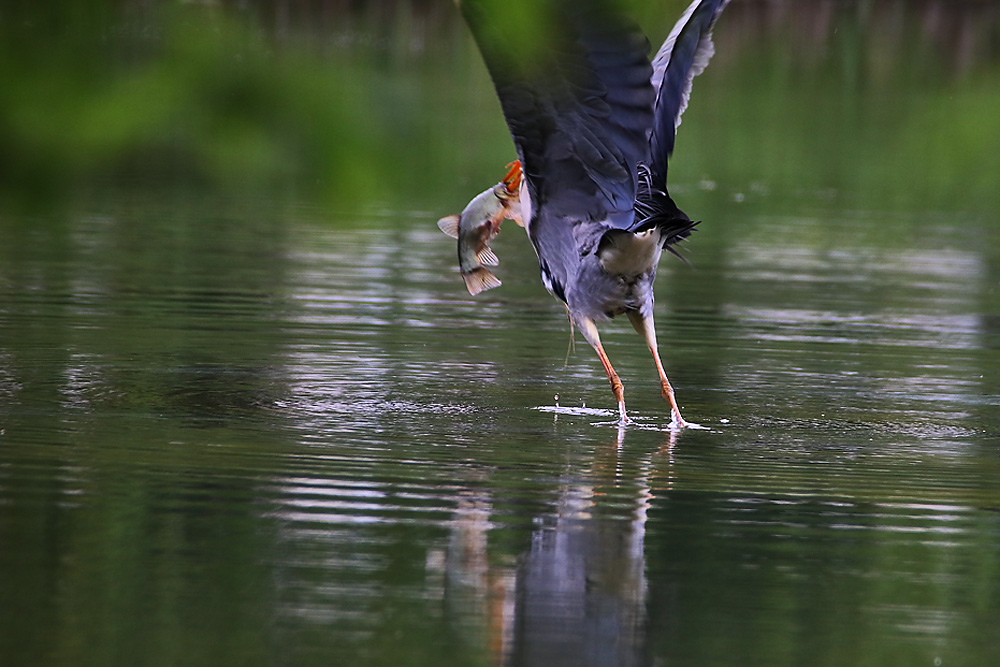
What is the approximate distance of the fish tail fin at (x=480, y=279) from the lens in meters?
9.91

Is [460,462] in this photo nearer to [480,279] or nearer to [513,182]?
[513,182]

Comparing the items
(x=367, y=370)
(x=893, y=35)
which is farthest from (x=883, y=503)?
(x=893, y=35)

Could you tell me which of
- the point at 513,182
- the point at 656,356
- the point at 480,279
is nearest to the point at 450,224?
the point at 480,279

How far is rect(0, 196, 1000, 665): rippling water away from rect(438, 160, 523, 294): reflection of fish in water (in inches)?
25.0

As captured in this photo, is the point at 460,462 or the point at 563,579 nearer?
the point at 563,579

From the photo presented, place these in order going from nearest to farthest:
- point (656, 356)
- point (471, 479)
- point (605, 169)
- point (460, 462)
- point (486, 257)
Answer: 1. point (471, 479)
2. point (460, 462)
3. point (605, 169)
4. point (656, 356)
5. point (486, 257)

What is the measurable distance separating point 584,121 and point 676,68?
7.16 ft

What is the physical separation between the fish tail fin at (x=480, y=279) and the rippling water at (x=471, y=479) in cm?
55

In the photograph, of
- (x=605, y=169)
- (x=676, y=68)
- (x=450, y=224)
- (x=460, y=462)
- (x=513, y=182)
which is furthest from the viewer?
(x=450, y=224)

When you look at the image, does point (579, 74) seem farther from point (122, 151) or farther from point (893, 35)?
point (893, 35)

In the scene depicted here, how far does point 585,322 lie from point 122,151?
6667 mm

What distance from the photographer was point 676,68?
9.39m

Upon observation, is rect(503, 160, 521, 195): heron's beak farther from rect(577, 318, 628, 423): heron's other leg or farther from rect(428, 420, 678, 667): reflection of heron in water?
rect(428, 420, 678, 667): reflection of heron in water

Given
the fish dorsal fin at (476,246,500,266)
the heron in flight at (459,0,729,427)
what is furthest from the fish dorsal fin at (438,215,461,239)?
the heron in flight at (459,0,729,427)
